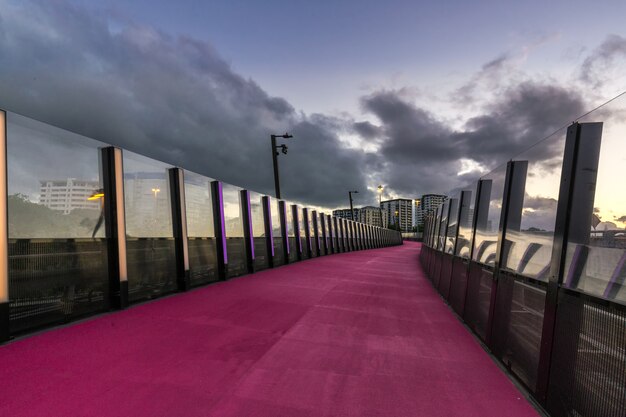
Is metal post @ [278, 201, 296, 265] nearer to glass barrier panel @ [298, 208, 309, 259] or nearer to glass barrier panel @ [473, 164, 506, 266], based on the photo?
glass barrier panel @ [298, 208, 309, 259]

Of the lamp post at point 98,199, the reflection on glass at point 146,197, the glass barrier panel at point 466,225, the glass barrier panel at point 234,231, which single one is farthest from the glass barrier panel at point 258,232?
the glass barrier panel at point 466,225

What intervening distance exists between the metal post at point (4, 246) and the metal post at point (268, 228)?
9.38 m

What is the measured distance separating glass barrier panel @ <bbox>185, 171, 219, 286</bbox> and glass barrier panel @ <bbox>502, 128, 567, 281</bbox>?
645 cm

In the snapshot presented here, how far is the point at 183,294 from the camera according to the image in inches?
279

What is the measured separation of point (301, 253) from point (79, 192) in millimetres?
13002

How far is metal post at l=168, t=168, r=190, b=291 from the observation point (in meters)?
7.39

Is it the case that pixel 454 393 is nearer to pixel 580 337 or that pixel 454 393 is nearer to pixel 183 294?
pixel 580 337

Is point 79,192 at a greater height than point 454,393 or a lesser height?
greater

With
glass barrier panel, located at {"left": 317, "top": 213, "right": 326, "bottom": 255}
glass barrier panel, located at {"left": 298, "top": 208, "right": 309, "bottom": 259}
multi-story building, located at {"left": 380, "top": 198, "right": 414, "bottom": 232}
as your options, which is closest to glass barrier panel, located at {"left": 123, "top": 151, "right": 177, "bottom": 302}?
glass barrier panel, located at {"left": 298, "top": 208, "right": 309, "bottom": 259}

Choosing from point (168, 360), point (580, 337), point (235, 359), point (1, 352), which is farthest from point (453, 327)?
point (1, 352)

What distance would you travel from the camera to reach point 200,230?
849 cm

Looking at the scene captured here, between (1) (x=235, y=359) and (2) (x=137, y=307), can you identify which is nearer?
(1) (x=235, y=359)

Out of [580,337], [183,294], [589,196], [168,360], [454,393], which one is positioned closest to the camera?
[580,337]

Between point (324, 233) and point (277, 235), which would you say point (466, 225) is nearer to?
point (277, 235)
